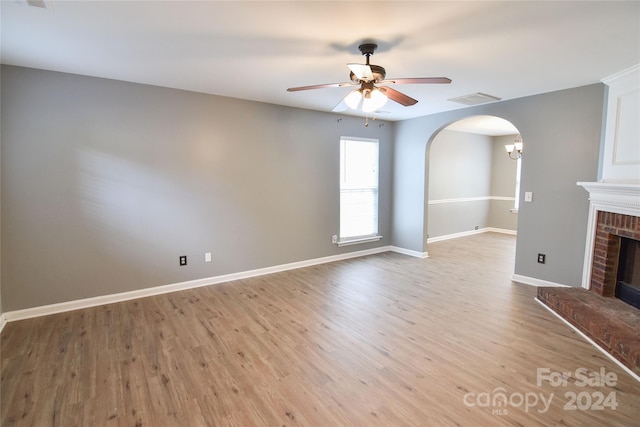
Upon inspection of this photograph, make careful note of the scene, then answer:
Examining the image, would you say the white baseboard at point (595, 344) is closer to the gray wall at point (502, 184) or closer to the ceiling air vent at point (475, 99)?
the ceiling air vent at point (475, 99)

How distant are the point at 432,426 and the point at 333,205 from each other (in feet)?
12.3

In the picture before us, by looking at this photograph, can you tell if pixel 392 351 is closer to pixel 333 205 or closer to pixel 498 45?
pixel 498 45

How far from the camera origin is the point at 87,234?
3.38 metres

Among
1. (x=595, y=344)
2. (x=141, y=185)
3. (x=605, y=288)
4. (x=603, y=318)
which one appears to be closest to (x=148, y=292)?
(x=141, y=185)

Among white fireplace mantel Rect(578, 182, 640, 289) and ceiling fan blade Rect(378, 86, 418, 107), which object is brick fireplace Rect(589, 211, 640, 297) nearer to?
white fireplace mantel Rect(578, 182, 640, 289)

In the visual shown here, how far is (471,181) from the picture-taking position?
771cm

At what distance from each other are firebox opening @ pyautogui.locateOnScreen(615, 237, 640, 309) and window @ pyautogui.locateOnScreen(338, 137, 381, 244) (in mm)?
3364

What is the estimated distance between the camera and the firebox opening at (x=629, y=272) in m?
3.11

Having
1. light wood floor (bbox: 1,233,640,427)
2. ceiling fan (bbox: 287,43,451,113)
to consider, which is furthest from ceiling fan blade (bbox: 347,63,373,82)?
light wood floor (bbox: 1,233,640,427)

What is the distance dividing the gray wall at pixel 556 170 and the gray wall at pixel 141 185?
2846mm

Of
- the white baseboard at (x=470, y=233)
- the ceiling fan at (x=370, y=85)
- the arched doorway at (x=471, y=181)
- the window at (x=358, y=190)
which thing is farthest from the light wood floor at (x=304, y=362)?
the arched doorway at (x=471, y=181)

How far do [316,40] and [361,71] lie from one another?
Answer: 52 centimetres

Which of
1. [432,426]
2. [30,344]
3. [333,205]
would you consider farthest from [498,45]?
[30,344]

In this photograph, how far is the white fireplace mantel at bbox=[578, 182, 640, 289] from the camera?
2.92 m
